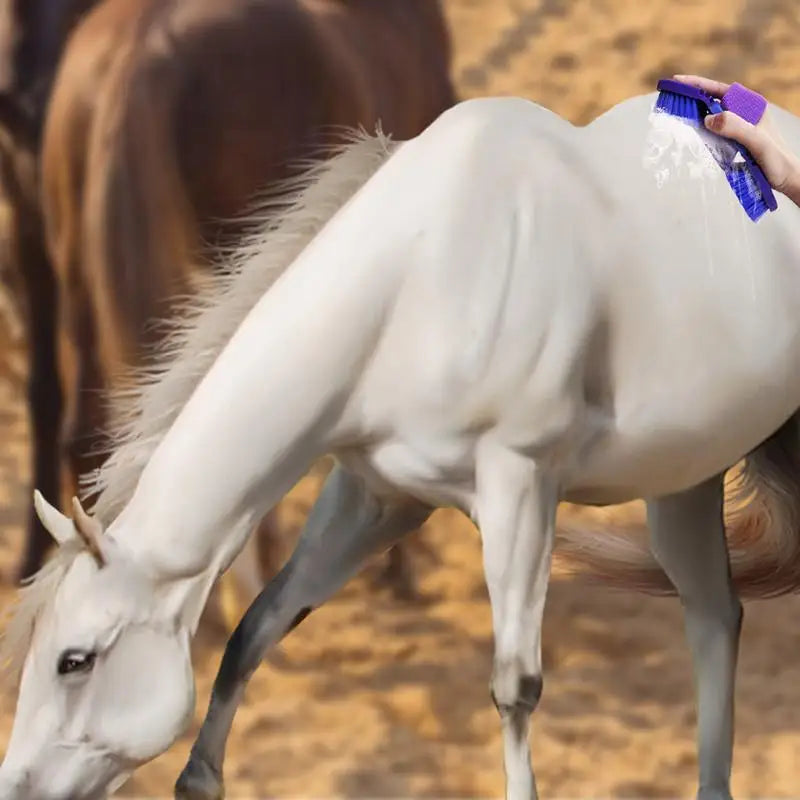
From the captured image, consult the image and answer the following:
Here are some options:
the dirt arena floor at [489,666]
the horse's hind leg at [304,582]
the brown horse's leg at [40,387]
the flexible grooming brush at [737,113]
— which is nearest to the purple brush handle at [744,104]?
the flexible grooming brush at [737,113]

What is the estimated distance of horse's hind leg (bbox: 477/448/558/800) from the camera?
1384mm

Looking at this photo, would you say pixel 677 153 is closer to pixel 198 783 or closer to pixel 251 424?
pixel 251 424

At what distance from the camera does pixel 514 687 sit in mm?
1425

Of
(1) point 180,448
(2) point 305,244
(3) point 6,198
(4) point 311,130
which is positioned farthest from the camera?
(3) point 6,198

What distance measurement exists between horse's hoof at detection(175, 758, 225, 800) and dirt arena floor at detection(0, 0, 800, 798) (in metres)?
0.48

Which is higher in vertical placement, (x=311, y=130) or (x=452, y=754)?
(x=311, y=130)

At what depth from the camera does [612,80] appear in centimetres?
345

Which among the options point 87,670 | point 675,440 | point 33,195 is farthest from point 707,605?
point 33,195

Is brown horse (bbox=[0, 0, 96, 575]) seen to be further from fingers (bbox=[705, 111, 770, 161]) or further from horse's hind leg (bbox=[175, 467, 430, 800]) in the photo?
fingers (bbox=[705, 111, 770, 161])

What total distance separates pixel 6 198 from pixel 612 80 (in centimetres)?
138

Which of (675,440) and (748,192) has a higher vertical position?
(748,192)

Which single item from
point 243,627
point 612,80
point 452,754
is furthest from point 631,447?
point 612,80

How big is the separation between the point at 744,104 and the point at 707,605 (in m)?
0.61

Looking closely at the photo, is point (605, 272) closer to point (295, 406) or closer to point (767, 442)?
point (295, 406)
